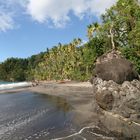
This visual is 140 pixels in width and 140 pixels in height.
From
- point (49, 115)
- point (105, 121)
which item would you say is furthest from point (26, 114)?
point (105, 121)

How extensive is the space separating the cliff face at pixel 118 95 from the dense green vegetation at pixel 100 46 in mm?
23085

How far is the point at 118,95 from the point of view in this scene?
28.5 metres

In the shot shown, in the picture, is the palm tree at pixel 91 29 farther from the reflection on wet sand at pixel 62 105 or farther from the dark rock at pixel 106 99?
the dark rock at pixel 106 99

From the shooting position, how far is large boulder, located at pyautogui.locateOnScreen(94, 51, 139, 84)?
98.4 ft

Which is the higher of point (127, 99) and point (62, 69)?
point (62, 69)

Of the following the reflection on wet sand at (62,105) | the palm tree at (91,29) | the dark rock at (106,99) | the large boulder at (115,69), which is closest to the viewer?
the dark rock at (106,99)

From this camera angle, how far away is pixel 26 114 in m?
38.1

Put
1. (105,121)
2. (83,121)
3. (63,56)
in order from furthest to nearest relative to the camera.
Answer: (63,56) < (83,121) < (105,121)

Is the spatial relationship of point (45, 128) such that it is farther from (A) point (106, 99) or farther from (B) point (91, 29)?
(B) point (91, 29)

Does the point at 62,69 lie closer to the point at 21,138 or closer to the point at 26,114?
the point at 26,114

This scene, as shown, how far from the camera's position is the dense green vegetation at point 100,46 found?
57656mm

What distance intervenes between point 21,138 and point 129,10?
140 feet

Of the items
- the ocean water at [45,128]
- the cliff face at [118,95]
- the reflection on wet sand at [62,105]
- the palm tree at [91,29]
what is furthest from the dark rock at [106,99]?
the palm tree at [91,29]

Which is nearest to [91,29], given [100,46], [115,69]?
[100,46]
